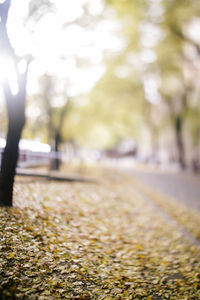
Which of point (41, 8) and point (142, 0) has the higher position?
point (142, 0)

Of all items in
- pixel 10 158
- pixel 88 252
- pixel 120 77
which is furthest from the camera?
pixel 120 77

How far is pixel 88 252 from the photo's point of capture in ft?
17.5

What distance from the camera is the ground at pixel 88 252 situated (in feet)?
13.6

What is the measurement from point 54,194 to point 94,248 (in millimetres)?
2917

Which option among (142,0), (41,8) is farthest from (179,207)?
(142,0)

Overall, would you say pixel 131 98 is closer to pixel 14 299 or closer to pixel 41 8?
pixel 41 8

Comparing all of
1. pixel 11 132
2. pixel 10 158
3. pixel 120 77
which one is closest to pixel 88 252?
pixel 10 158

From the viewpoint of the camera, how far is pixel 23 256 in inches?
171

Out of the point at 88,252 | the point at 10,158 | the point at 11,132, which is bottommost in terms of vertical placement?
the point at 88,252

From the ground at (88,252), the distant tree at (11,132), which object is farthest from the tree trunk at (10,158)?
the ground at (88,252)

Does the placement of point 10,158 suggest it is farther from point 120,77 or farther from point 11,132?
point 120,77

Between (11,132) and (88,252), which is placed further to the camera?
(11,132)

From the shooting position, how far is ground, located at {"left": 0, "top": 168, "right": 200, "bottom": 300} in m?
4.16

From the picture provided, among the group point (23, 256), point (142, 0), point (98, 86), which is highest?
point (142, 0)
